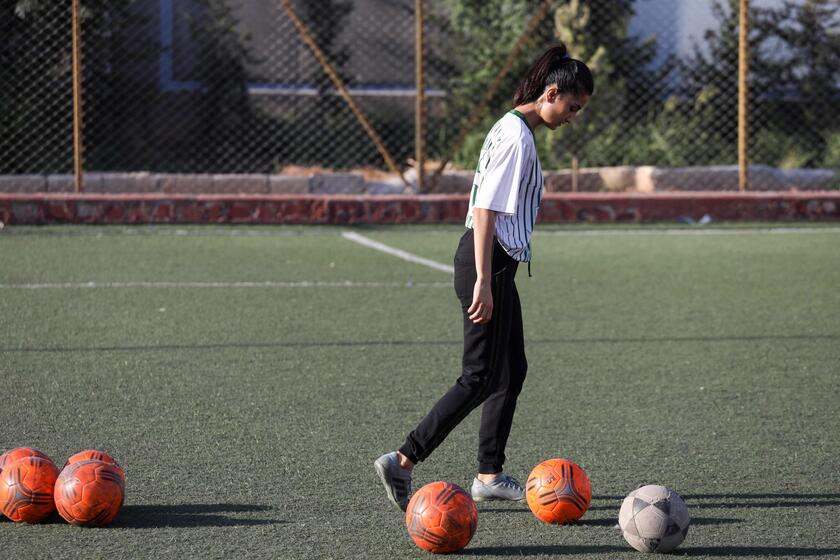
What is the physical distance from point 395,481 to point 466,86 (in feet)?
43.9

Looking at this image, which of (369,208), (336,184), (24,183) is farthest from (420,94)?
(24,183)

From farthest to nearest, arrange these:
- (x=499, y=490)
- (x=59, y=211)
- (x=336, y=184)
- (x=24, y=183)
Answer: (x=336, y=184)
(x=24, y=183)
(x=59, y=211)
(x=499, y=490)

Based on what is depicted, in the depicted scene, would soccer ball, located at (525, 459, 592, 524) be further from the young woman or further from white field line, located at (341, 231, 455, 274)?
white field line, located at (341, 231, 455, 274)

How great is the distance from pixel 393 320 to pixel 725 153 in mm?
9054

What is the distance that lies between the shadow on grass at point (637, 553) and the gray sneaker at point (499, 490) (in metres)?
0.51

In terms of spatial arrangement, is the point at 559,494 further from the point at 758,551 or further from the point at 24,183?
the point at 24,183

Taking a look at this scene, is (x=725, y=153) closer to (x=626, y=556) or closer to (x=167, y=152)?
(x=167, y=152)

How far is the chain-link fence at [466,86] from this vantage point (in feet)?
52.5

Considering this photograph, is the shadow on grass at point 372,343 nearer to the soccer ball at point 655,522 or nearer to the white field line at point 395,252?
the white field line at point 395,252

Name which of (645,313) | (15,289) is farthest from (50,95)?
(645,313)

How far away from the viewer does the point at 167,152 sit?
16.0 m

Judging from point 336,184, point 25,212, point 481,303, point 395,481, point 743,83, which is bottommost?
point 395,481

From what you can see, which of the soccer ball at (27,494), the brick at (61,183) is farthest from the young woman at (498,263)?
the brick at (61,183)

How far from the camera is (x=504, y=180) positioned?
420cm
